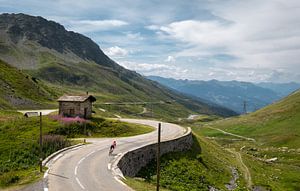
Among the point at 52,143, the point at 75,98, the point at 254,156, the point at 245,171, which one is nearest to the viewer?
the point at 52,143

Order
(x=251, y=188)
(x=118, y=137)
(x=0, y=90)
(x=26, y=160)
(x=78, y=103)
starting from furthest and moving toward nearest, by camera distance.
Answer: (x=0, y=90)
(x=78, y=103)
(x=118, y=137)
(x=251, y=188)
(x=26, y=160)

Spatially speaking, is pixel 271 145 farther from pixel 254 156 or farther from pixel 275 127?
pixel 275 127

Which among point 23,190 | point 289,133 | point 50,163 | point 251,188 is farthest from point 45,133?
point 289,133

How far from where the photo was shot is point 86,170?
140 feet

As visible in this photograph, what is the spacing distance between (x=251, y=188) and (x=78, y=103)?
35192mm

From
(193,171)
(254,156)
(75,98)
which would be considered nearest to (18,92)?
(75,98)

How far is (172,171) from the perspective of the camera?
54.7 meters

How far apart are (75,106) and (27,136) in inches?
673

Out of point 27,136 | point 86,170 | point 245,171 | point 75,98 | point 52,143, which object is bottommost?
point 245,171

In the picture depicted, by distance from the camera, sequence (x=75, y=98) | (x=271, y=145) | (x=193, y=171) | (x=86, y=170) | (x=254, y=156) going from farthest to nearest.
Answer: (x=271, y=145)
(x=254, y=156)
(x=75, y=98)
(x=193, y=171)
(x=86, y=170)

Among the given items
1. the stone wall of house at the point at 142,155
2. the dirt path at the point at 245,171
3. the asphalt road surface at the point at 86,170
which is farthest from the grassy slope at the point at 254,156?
the asphalt road surface at the point at 86,170

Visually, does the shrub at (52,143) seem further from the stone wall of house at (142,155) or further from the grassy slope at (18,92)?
the grassy slope at (18,92)

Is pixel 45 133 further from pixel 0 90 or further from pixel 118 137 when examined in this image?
pixel 0 90

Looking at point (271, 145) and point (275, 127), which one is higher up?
point (275, 127)
